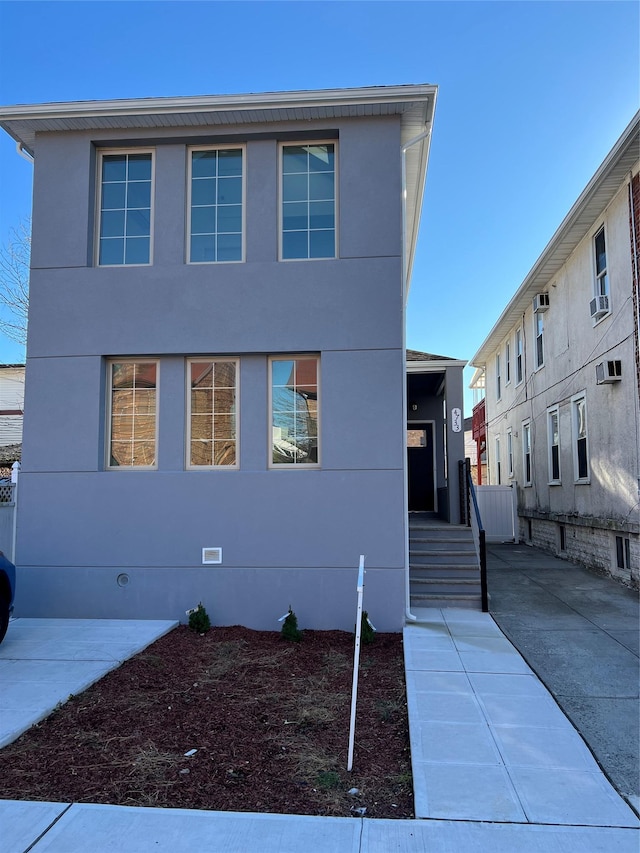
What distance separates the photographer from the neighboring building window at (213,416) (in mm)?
7516

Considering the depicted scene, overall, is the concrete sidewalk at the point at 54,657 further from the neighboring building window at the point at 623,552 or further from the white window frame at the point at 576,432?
the white window frame at the point at 576,432

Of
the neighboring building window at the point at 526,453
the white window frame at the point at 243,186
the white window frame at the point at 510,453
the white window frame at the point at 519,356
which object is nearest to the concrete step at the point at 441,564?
the white window frame at the point at 243,186

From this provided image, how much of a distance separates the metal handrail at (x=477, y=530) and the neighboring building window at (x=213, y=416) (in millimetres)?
3221

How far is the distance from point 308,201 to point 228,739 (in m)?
6.13

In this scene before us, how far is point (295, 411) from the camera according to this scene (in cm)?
742

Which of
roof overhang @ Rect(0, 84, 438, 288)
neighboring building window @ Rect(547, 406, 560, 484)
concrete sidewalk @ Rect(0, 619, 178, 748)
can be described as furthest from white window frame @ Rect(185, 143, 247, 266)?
neighboring building window @ Rect(547, 406, 560, 484)

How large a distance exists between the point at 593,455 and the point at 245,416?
272 inches

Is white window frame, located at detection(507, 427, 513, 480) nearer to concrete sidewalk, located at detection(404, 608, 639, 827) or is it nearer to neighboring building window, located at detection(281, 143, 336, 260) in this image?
neighboring building window, located at detection(281, 143, 336, 260)

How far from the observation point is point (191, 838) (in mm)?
2898

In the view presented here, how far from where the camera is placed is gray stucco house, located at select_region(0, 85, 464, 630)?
23.5 feet

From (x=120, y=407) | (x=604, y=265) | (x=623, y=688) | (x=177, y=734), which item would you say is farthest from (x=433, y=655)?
(x=604, y=265)

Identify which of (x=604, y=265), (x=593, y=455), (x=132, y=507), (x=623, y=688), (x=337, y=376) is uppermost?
(x=604, y=265)

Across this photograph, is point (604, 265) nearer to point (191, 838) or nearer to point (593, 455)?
point (593, 455)

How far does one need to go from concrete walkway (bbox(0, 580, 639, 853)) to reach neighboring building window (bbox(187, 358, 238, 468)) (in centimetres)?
289
